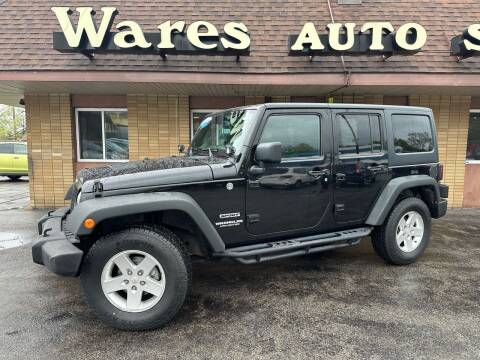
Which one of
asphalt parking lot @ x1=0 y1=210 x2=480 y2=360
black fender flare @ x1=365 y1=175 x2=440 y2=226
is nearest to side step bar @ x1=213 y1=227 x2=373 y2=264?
black fender flare @ x1=365 y1=175 x2=440 y2=226

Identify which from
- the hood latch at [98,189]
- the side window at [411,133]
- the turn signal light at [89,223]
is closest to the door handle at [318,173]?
the side window at [411,133]

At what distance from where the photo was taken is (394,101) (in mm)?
8398

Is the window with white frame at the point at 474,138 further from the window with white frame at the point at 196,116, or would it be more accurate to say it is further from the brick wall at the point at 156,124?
the brick wall at the point at 156,124

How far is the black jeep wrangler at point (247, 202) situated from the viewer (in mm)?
3006

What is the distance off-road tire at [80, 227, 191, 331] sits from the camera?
296 cm

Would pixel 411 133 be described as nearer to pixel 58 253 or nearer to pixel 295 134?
pixel 295 134

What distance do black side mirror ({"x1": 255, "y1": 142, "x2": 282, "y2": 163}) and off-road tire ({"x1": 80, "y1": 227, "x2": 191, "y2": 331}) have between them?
1150 mm

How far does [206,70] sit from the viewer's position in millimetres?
6965

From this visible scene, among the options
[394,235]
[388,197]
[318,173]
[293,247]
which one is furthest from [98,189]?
[394,235]

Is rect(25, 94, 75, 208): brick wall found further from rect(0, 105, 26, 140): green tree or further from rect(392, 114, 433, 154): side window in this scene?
rect(0, 105, 26, 140): green tree

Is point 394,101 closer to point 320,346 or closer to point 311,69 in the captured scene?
point 311,69

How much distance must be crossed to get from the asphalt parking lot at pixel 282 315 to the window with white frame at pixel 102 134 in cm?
412

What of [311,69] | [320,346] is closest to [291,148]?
[320,346]

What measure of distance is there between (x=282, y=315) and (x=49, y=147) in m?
7.29
